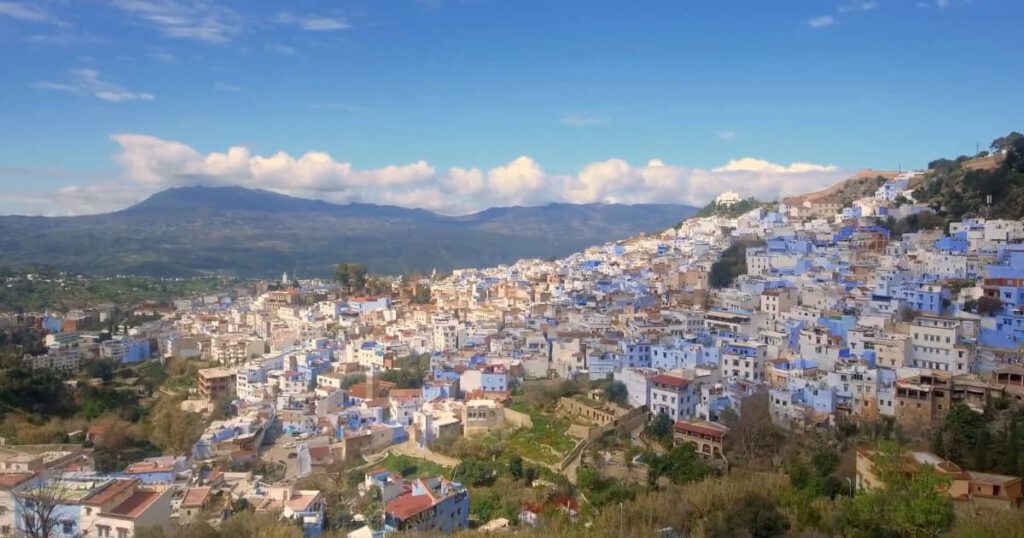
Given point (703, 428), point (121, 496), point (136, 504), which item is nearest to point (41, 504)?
point (121, 496)

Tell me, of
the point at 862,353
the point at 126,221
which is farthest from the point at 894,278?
the point at 126,221

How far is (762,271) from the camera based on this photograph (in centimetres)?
2155

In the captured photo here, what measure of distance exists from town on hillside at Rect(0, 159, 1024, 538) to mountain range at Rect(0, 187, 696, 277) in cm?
2877

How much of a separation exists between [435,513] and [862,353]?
774 cm

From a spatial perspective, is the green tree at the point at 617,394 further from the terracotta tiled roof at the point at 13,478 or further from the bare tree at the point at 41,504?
the terracotta tiled roof at the point at 13,478

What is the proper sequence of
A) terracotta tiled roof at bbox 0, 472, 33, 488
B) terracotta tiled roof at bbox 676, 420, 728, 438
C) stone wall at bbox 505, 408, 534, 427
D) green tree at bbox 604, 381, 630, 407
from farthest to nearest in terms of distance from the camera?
green tree at bbox 604, 381, 630, 407
stone wall at bbox 505, 408, 534, 427
terracotta tiled roof at bbox 676, 420, 728, 438
terracotta tiled roof at bbox 0, 472, 33, 488

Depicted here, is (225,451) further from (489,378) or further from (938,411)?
(938,411)

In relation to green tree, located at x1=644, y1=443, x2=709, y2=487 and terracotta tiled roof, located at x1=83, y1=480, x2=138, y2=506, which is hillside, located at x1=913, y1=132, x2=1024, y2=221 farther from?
terracotta tiled roof, located at x1=83, y1=480, x2=138, y2=506

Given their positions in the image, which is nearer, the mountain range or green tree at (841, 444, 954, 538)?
green tree at (841, 444, 954, 538)

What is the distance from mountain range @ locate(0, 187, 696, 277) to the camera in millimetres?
52594

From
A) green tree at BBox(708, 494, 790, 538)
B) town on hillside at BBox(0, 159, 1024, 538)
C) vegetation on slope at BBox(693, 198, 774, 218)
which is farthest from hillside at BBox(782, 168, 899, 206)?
green tree at BBox(708, 494, 790, 538)

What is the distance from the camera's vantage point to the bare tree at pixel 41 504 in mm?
8234

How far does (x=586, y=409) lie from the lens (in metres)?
13.5

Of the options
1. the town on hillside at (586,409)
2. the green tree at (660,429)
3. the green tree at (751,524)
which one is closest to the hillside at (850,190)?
the town on hillside at (586,409)
